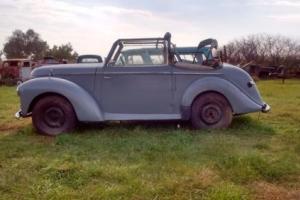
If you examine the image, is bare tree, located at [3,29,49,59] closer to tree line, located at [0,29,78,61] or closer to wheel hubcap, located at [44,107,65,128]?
tree line, located at [0,29,78,61]

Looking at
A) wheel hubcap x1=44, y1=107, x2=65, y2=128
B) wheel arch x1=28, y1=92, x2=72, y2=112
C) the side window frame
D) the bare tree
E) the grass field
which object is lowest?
the grass field

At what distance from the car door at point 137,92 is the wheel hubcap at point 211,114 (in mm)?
618

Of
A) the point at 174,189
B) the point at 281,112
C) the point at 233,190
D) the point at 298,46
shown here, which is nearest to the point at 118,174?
the point at 174,189

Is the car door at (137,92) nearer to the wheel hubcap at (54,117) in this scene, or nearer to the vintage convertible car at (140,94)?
the vintage convertible car at (140,94)

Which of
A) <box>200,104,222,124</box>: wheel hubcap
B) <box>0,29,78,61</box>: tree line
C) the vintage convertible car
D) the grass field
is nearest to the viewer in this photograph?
the grass field

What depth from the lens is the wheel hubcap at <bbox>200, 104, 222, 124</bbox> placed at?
770 cm

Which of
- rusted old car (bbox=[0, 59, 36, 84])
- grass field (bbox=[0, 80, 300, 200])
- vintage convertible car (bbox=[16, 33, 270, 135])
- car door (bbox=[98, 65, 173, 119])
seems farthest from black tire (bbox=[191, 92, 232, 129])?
rusted old car (bbox=[0, 59, 36, 84])

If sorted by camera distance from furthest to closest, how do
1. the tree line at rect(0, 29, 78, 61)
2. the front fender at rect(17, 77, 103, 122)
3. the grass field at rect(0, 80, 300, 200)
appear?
the tree line at rect(0, 29, 78, 61) < the front fender at rect(17, 77, 103, 122) < the grass field at rect(0, 80, 300, 200)

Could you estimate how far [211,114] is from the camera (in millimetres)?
7738

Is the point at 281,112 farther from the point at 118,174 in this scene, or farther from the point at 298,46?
the point at 298,46

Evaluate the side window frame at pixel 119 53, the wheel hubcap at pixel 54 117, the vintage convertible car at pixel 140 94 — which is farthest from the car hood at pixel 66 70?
the wheel hubcap at pixel 54 117

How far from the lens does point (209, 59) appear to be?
27.0ft

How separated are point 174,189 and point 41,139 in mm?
3427

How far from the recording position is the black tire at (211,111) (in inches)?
303
